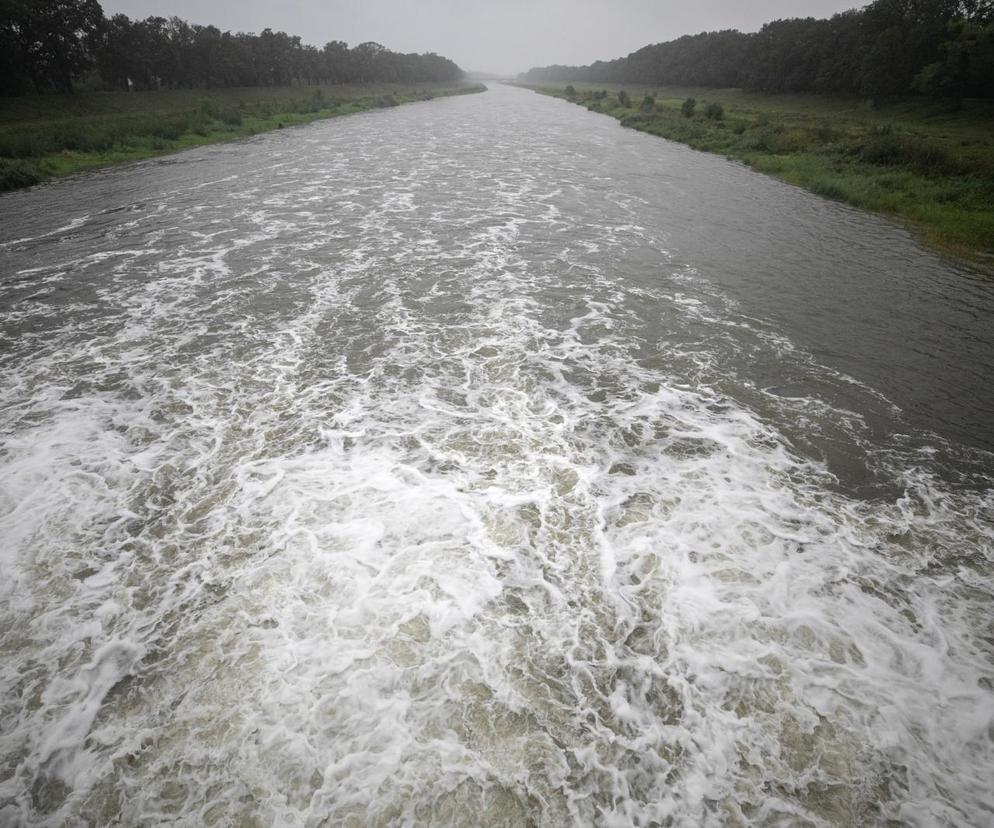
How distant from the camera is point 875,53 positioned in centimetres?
5178

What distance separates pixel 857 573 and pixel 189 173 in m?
36.8

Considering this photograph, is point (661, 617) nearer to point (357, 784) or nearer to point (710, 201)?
point (357, 784)

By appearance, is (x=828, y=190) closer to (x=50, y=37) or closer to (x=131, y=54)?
(x=50, y=37)

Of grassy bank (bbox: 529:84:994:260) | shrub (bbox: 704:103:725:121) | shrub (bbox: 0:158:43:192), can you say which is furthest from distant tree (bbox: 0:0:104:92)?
shrub (bbox: 704:103:725:121)

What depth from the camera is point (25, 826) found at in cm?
463

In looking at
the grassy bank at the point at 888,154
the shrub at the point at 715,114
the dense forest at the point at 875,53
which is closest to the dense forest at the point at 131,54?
the grassy bank at the point at 888,154

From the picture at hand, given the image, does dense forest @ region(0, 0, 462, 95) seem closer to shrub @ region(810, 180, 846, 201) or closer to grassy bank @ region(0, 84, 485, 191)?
grassy bank @ region(0, 84, 485, 191)

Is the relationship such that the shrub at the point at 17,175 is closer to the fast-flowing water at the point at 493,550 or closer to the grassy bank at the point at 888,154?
the fast-flowing water at the point at 493,550

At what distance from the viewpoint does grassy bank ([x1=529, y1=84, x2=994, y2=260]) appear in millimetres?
21516

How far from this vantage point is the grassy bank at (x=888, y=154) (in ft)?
70.6

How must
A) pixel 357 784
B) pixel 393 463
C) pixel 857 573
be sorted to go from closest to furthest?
1. pixel 357 784
2. pixel 857 573
3. pixel 393 463

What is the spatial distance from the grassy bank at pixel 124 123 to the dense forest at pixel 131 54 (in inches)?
155

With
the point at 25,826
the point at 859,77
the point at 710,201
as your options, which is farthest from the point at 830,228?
the point at 859,77

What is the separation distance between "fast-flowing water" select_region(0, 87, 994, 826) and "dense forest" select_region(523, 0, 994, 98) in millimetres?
47087
